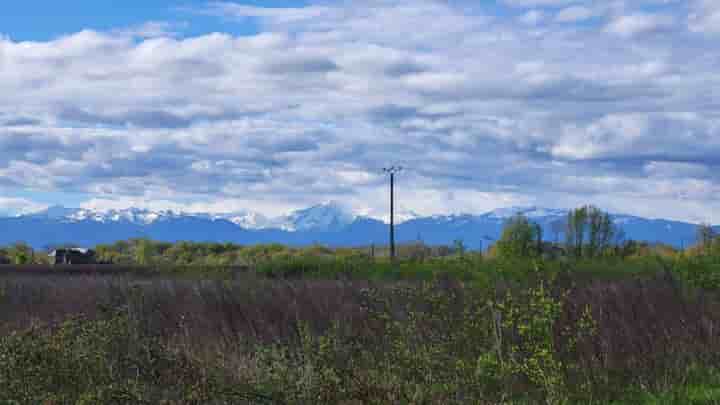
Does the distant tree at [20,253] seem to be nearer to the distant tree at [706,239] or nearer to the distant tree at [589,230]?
the distant tree at [589,230]

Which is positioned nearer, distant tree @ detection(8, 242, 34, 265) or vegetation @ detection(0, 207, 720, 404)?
vegetation @ detection(0, 207, 720, 404)

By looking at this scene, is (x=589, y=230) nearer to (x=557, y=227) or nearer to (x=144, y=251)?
(x=557, y=227)

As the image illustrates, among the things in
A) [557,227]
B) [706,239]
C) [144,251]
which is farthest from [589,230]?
[144,251]

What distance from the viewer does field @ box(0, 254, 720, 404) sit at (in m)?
9.03

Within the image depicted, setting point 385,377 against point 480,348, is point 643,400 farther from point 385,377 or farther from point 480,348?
point 385,377

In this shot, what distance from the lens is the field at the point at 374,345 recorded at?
9031mm

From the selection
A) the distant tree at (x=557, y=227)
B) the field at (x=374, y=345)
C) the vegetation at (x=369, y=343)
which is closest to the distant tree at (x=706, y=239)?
the distant tree at (x=557, y=227)

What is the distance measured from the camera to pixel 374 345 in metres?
12.5

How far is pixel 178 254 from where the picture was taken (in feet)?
247

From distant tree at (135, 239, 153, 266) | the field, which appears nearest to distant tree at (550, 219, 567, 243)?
the field

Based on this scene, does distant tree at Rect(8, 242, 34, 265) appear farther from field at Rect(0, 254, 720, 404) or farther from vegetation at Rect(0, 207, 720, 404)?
field at Rect(0, 254, 720, 404)

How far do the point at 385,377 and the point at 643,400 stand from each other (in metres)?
3.06

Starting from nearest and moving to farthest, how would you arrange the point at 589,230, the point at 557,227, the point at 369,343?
the point at 369,343 → the point at 557,227 → the point at 589,230

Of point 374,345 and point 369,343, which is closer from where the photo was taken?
point 374,345
